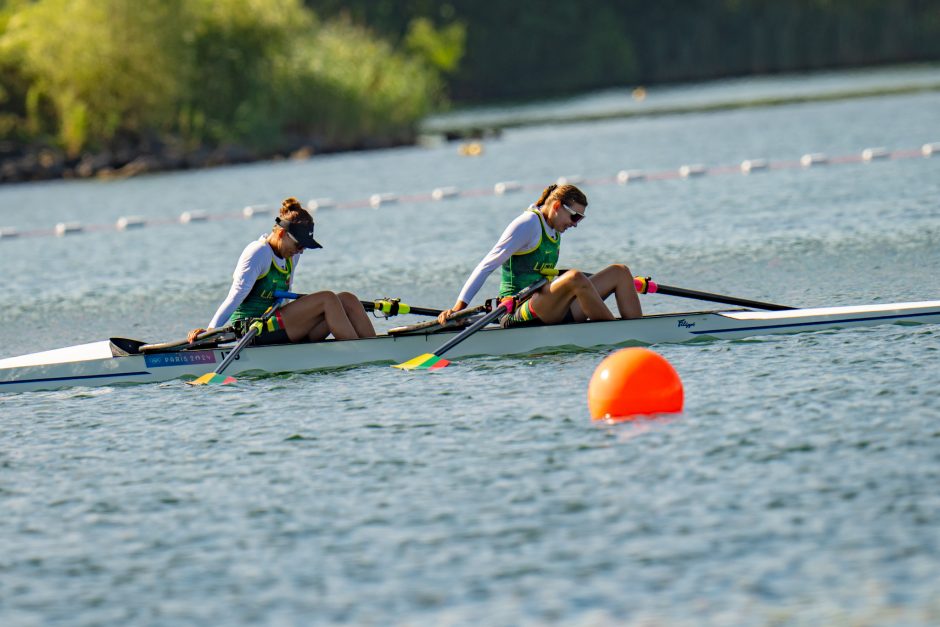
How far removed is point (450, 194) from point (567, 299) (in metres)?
20.6

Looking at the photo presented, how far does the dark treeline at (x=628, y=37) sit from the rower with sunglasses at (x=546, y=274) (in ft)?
256

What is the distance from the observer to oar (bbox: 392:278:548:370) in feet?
44.4

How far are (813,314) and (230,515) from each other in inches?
245

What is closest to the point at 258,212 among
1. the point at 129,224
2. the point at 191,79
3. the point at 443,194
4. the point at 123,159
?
the point at 129,224

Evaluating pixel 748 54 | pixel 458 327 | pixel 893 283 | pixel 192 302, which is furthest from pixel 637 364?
pixel 748 54

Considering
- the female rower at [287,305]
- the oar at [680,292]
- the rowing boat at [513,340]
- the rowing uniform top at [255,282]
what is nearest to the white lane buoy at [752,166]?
the oar at [680,292]

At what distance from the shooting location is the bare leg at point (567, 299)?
44.3 ft

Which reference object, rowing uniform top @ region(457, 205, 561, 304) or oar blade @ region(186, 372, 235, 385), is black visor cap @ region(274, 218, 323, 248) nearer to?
rowing uniform top @ region(457, 205, 561, 304)

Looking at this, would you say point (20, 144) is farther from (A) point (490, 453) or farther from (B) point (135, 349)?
(A) point (490, 453)

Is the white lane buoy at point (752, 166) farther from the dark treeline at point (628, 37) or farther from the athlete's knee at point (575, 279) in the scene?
the dark treeline at point (628, 37)

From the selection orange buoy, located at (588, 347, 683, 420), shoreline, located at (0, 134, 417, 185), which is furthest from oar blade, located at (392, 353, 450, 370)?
shoreline, located at (0, 134, 417, 185)

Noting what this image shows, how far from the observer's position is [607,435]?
11.0m

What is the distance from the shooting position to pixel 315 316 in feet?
45.9

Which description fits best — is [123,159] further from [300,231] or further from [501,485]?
[501,485]
